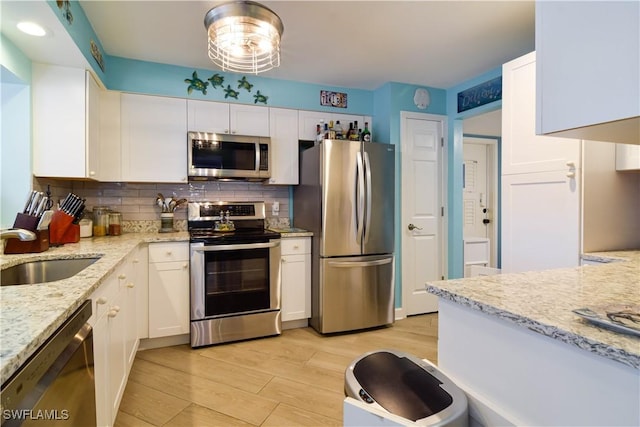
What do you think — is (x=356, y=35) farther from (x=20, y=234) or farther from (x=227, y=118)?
(x=20, y=234)

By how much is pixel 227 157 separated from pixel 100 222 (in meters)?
1.18

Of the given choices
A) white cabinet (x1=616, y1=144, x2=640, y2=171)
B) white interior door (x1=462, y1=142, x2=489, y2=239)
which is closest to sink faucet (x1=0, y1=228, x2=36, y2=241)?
white cabinet (x1=616, y1=144, x2=640, y2=171)

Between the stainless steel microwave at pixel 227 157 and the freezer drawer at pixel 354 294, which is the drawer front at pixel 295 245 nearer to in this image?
the freezer drawer at pixel 354 294

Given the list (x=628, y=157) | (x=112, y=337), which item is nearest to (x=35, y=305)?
(x=112, y=337)

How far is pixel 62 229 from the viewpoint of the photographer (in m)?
2.12

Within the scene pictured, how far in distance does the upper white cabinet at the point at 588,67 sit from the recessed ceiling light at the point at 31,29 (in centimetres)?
227

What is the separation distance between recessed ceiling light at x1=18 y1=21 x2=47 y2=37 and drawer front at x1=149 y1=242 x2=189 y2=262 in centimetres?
149

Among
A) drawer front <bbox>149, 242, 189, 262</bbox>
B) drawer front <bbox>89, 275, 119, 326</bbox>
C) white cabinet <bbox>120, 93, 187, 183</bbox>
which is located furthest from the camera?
white cabinet <bbox>120, 93, 187, 183</bbox>

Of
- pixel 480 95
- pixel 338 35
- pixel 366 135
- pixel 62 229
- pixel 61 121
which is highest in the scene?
pixel 338 35

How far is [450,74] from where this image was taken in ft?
10.6

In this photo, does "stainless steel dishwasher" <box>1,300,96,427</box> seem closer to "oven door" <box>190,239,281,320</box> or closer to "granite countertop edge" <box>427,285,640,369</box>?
"granite countertop edge" <box>427,285,640,369</box>

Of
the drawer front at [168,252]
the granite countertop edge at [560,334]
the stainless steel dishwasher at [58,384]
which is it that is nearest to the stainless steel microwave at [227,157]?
the drawer front at [168,252]

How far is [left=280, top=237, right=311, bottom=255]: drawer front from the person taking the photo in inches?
119

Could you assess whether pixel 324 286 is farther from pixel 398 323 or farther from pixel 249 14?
pixel 249 14
